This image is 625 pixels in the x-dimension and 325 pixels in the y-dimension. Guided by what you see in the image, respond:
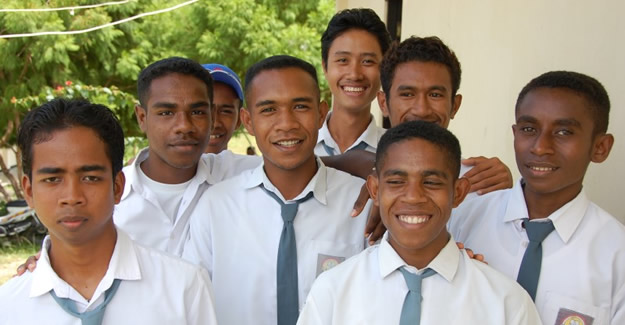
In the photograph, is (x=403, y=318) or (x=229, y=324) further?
(x=229, y=324)

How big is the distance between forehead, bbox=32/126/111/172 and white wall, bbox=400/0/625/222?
2.00 metres

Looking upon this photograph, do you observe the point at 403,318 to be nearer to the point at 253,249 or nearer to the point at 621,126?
the point at 253,249

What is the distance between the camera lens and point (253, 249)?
7.72 feet

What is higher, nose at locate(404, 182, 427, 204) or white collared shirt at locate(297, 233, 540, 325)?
nose at locate(404, 182, 427, 204)

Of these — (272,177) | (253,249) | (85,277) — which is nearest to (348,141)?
(272,177)

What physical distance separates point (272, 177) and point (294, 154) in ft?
0.46

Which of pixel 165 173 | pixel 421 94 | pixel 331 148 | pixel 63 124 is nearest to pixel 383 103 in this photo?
pixel 421 94

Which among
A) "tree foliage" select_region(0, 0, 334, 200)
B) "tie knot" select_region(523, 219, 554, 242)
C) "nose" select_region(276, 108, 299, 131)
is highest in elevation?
"tree foliage" select_region(0, 0, 334, 200)

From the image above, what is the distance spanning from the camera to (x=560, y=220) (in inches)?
85.0

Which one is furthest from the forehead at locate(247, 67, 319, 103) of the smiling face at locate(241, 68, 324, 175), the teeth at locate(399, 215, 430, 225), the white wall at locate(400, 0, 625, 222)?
the white wall at locate(400, 0, 625, 222)

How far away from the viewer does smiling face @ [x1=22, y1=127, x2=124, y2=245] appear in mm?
1896

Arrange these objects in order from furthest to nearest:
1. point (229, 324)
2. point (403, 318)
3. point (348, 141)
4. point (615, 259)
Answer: point (348, 141) → point (229, 324) → point (615, 259) → point (403, 318)

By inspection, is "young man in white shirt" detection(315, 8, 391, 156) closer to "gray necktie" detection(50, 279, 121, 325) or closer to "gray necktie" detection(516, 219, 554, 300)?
"gray necktie" detection(516, 219, 554, 300)

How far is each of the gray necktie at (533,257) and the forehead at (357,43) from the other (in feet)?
4.65
